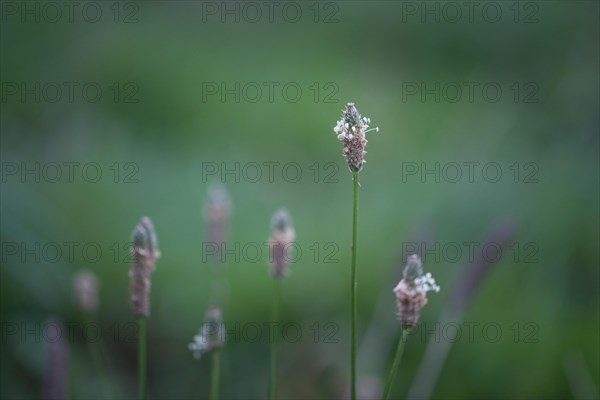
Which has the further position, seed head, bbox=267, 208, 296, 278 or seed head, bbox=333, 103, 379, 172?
seed head, bbox=267, 208, 296, 278

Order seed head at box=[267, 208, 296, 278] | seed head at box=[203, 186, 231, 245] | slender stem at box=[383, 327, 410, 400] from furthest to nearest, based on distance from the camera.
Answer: seed head at box=[203, 186, 231, 245] < seed head at box=[267, 208, 296, 278] < slender stem at box=[383, 327, 410, 400]

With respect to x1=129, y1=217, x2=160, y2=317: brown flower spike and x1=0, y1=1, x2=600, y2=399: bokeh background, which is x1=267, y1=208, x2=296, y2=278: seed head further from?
x1=0, y1=1, x2=600, y2=399: bokeh background

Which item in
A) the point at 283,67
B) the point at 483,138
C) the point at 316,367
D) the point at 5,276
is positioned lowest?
the point at 316,367

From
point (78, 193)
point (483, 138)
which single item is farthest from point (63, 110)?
point (483, 138)

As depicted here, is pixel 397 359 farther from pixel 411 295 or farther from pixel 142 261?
pixel 142 261

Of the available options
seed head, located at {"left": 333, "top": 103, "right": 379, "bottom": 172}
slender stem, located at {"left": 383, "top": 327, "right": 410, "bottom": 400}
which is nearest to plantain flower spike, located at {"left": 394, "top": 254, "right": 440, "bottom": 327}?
slender stem, located at {"left": 383, "top": 327, "right": 410, "bottom": 400}

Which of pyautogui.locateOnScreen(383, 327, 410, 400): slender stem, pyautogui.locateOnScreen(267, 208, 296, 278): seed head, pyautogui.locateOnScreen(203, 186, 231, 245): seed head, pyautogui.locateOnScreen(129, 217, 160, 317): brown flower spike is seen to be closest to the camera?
pyautogui.locateOnScreen(383, 327, 410, 400): slender stem

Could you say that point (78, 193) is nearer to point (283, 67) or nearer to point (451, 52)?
point (283, 67)
